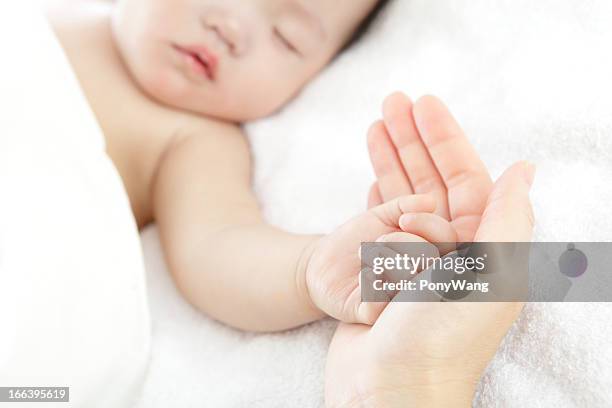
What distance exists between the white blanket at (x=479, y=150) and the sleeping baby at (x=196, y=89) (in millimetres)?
47

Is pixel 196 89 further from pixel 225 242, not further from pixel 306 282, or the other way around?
pixel 306 282

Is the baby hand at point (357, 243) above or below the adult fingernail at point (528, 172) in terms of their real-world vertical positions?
below

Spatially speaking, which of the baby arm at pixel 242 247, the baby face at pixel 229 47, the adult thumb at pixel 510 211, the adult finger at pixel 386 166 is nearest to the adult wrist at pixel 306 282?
the baby arm at pixel 242 247

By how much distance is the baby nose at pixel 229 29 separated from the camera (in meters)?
1.13

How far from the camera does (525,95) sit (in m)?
0.89

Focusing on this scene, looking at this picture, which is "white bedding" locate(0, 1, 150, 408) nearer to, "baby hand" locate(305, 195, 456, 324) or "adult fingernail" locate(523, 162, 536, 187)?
"baby hand" locate(305, 195, 456, 324)

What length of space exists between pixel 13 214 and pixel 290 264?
12.7 inches

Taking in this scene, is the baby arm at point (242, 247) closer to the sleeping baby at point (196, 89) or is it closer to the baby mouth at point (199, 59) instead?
the sleeping baby at point (196, 89)

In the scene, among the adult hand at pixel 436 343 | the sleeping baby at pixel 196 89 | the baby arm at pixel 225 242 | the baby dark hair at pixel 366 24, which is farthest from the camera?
the baby dark hair at pixel 366 24

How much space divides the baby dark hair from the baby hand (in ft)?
1.87

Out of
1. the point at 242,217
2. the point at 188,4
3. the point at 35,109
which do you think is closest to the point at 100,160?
the point at 35,109

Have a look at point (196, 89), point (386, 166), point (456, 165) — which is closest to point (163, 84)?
point (196, 89)

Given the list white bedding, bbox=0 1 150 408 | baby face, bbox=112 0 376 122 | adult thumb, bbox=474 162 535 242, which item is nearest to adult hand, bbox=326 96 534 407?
adult thumb, bbox=474 162 535 242

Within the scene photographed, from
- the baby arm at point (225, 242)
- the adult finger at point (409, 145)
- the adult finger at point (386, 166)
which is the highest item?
the adult finger at point (409, 145)
